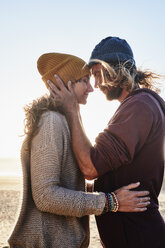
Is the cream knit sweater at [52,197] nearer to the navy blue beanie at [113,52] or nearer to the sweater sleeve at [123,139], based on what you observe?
the sweater sleeve at [123,139]

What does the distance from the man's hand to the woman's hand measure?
35.3 inches

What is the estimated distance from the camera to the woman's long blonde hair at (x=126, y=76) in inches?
127

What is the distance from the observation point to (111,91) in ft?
11.3

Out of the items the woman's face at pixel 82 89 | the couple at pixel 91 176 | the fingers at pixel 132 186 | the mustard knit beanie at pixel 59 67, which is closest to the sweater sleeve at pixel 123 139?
the couple at pixel 91 176

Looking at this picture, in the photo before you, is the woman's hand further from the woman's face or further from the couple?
the woman's face

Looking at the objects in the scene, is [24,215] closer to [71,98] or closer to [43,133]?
[43,133]

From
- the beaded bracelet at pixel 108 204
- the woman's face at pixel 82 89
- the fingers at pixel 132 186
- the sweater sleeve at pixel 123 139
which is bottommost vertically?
the beaded bracelet at pixel 108 204

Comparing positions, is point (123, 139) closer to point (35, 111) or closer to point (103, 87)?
point (35, 111)

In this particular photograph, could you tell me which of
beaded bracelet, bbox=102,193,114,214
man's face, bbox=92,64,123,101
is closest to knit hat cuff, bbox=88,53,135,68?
man's face, bbox=92,64,123,101

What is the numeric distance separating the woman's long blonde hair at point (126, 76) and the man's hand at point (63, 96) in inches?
19.7

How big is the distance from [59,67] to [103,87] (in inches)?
25.2

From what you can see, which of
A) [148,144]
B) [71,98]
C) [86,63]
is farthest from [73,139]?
[86,63]

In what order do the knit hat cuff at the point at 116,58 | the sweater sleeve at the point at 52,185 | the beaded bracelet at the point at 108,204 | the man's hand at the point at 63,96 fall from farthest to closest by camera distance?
the knit hat cuff at the point at 116,58
the man's hand at the point at 63,96
the beaded bracelet at the point at 108,204
the sweater sleeve at the point at 52,185

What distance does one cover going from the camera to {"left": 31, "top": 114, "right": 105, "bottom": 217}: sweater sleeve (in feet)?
7.77
